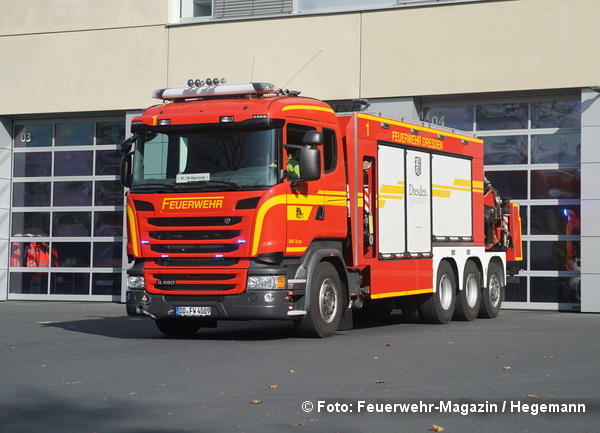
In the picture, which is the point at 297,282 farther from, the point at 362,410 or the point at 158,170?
the point at 362,410

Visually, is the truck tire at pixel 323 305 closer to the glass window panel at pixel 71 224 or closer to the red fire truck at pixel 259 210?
the red fire truck at pixel 259 210

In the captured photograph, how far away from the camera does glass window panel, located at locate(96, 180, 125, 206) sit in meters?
27.0

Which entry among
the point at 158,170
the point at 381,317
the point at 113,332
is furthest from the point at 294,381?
the point at 381,317

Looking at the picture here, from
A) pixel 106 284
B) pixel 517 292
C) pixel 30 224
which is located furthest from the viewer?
pixel 30 224

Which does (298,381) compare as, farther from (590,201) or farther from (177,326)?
(590,201)

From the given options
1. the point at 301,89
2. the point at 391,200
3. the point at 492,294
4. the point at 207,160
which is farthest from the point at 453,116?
the point at 207,160

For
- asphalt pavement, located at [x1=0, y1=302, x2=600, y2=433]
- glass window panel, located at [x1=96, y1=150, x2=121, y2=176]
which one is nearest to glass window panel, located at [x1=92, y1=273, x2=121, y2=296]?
glass window panel, located at [x1=96, y1=150, x2=121, y2=176]

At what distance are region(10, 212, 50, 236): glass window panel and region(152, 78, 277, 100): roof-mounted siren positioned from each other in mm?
13410

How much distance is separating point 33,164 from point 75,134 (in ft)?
4.62

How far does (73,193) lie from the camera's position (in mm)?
27625

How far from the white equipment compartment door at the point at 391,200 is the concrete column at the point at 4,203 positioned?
1413 cm

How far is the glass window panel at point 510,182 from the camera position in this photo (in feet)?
77.6

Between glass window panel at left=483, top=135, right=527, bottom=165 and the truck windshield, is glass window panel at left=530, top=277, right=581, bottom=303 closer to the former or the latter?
glass window panel at left=483, top=135, right=527, bottom=165

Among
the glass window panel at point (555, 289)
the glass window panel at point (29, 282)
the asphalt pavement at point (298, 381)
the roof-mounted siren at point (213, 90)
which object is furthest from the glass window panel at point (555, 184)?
the glass window panel at point (29, 282)
